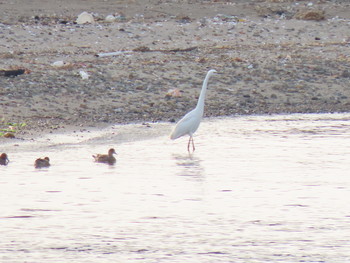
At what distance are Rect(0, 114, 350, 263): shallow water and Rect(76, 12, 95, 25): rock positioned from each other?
8312 mm

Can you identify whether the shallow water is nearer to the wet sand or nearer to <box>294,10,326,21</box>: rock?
the wet sand

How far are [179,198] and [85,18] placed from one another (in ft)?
42.8

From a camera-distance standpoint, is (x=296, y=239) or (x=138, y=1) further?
(x=138, y=1)

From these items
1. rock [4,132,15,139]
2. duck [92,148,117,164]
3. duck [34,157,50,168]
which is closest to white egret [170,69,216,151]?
duck [92,148,117,164]

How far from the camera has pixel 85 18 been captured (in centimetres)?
2186

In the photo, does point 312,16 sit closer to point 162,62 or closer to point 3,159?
point 162,62

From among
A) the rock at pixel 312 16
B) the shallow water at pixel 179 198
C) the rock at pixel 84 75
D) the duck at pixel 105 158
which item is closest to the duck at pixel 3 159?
the shallow water at pixel 179 198

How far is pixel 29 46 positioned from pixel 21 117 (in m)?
5.05

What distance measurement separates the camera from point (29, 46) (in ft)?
60.5

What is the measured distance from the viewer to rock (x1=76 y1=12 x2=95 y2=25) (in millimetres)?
21641

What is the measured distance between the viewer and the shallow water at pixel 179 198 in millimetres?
7566

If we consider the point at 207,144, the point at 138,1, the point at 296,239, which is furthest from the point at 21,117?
the point at 138,1

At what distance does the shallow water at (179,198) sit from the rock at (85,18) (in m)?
8.31

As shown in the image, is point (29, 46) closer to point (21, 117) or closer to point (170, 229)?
point (21, 117)
